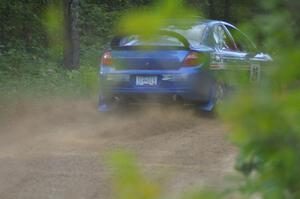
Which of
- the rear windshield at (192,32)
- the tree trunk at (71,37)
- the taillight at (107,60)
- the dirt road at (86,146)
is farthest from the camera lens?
the tree trunk at (71,37)

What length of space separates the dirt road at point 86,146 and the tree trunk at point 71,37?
12.6 feet

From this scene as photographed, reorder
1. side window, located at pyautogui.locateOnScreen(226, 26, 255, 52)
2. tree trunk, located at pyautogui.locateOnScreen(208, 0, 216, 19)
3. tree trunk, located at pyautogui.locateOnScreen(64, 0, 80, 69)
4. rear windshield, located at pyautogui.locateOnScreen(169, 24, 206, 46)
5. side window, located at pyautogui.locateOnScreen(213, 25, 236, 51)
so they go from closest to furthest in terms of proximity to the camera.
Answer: side window, located at pyautogui.locateOnScreen(226, 26, 255, 52) → rear windshield, located at pyautogui.locateOnScreen(169, 24, 206, 46) → side window, located at pyautogui.locateOnScreen(213, 25, 236, 51) → tree trunk, located at pyautogui.locateOnScreen(64, 0, 80, 69) → tree trunk, located at pyautogui.locateOnScreen(208, 0, 216, 19)

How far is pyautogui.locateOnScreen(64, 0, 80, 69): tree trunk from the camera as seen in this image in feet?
55.6

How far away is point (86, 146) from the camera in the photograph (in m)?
9.38

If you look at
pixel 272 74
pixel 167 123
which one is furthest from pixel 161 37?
pixel 167 123

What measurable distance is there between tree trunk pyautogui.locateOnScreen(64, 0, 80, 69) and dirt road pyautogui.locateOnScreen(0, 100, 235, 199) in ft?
12.6

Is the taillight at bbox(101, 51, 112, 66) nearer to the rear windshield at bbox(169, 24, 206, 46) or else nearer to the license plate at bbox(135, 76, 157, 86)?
the license plate at bbox(135, 76, 157, 86)

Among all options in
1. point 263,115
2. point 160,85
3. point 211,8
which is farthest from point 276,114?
point 211,8

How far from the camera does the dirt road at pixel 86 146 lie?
7.23m

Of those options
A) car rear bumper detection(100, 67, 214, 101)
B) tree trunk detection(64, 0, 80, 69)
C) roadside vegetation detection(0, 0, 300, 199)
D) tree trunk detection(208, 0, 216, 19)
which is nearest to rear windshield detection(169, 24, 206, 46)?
roadside vegetation detection(0, 0, 300, 199)

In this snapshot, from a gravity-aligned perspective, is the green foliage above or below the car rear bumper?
above

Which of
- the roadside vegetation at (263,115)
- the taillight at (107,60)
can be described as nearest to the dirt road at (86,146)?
the taillight at (107,60)

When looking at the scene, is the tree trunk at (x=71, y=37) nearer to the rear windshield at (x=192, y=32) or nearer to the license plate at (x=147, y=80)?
the license plate at (x=147, y=80)

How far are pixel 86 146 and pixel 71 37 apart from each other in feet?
27.4
